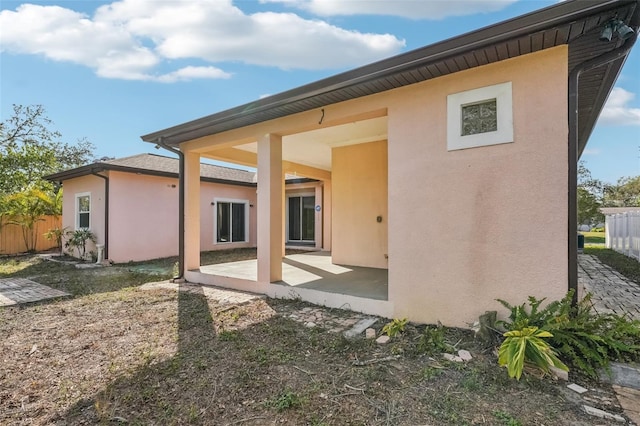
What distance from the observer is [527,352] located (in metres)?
3.05

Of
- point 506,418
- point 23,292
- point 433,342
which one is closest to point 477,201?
point 433,342

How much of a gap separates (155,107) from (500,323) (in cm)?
1560

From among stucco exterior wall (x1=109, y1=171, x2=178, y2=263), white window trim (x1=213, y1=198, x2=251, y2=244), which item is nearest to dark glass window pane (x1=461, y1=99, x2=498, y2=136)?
stucco exterior wall (x1=109, y1=171, x2=178, y2=263)

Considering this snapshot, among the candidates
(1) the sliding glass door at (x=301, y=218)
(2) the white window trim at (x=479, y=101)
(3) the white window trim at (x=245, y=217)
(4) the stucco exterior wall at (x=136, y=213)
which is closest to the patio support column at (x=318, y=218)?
(1) the sliding glass door at (x=301, y=218)

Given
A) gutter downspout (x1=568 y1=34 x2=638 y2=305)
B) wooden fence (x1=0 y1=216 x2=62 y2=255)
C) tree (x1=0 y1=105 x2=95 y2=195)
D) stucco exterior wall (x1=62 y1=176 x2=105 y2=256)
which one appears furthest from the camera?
wooden fence (x1=0 y1=216 x2=62 y2=255)

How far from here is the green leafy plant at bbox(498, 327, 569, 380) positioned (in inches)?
113

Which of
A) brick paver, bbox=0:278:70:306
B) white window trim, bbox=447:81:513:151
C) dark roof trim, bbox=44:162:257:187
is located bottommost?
brick paver, bbox=0:278:70:306

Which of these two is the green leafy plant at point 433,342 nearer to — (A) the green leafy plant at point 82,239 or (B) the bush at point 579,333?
(B) the bush at point 579,333

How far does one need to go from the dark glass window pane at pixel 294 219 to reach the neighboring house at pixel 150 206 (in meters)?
0.05

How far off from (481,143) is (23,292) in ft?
30.6

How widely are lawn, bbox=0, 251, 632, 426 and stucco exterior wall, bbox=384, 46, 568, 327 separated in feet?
2.15

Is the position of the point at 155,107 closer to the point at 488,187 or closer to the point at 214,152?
the point at 214,152

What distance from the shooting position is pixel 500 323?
3.70m

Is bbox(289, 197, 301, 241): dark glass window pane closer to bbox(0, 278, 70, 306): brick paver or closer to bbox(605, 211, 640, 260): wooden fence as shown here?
bbox(0, 278, 70, 306): brick paver
